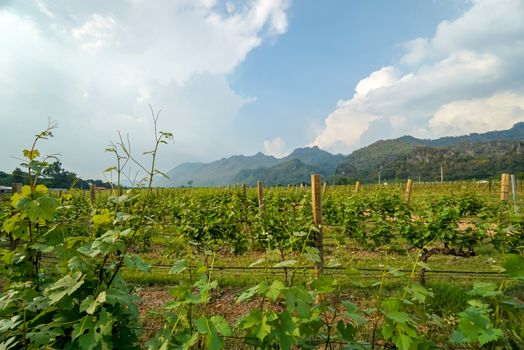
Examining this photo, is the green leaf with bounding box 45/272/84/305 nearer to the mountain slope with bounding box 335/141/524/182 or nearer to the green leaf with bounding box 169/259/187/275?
the green leaf with bounding box 169/259/187/275

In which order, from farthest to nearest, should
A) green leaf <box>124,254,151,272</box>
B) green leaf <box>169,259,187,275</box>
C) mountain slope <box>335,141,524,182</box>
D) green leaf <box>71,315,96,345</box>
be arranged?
1. mountain slope <box>335,141,524,182</box>
2. green leaf <box>169,259,187,275</box>
3. green leaf <box>124,254,151,272</box>
4. green leaf <box>71,315,96,345</box>

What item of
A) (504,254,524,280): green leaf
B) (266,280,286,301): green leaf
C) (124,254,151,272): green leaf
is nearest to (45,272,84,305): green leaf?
(124,254,151,272): green leaf

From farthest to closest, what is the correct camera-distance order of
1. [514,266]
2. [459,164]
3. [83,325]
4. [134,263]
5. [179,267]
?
[459,164]
[179,267]
[134,263]
[514,266]
[83,325]

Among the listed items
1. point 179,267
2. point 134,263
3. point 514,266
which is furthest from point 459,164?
point 134,263

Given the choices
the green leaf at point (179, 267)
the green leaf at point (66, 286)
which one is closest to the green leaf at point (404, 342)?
the green leaf at point (179, 267)

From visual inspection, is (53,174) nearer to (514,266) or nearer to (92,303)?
(92,303)

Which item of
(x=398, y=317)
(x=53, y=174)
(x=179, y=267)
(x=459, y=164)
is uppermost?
(x=459, y=164)

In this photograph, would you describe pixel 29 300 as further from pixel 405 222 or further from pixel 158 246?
pixel 158 246

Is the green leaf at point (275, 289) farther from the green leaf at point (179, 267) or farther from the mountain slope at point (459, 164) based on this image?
the mountain slope at point (459, 164)

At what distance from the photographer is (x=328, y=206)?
10.2 metres

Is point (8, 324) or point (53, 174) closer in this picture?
point (8, 324)

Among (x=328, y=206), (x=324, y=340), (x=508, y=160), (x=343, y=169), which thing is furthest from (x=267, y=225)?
(x=343, y=169)

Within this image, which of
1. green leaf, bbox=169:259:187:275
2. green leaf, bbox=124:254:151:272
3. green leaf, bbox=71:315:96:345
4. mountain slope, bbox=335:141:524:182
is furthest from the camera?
mountain slope, bbox=335:141:524:182

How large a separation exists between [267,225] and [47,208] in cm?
532
